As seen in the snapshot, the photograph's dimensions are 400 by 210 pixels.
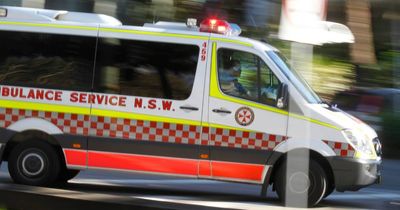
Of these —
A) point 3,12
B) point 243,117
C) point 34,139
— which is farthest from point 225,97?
point 3,12

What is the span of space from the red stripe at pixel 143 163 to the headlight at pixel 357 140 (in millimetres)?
→ 1713

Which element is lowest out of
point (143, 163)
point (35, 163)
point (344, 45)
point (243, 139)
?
point (35, 163)

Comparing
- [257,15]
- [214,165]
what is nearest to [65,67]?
[214,165]

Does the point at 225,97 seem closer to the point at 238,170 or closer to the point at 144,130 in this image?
the point at 238,170

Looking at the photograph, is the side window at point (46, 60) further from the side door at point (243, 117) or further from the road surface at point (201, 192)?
the side door at point (243, 117)

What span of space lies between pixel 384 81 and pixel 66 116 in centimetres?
936

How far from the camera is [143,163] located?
8836mm

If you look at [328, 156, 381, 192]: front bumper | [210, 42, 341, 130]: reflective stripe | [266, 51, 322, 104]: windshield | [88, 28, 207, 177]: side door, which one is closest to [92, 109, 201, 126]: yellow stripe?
[88, 28, 207, 177]: side door

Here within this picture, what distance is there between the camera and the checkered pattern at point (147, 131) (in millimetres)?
8602

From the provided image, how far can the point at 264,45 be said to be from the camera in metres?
8.97

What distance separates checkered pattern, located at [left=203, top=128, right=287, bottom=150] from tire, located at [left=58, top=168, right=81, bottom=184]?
79.6 inches

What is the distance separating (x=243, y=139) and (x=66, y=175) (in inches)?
97.7

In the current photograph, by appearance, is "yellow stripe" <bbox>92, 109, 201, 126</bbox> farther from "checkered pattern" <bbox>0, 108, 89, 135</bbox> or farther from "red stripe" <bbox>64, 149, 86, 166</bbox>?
"red stripe" <bbox>64, 149, 86, 166</bbox>

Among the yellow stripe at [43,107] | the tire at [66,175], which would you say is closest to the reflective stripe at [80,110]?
the yellow stripe at [43,107]
